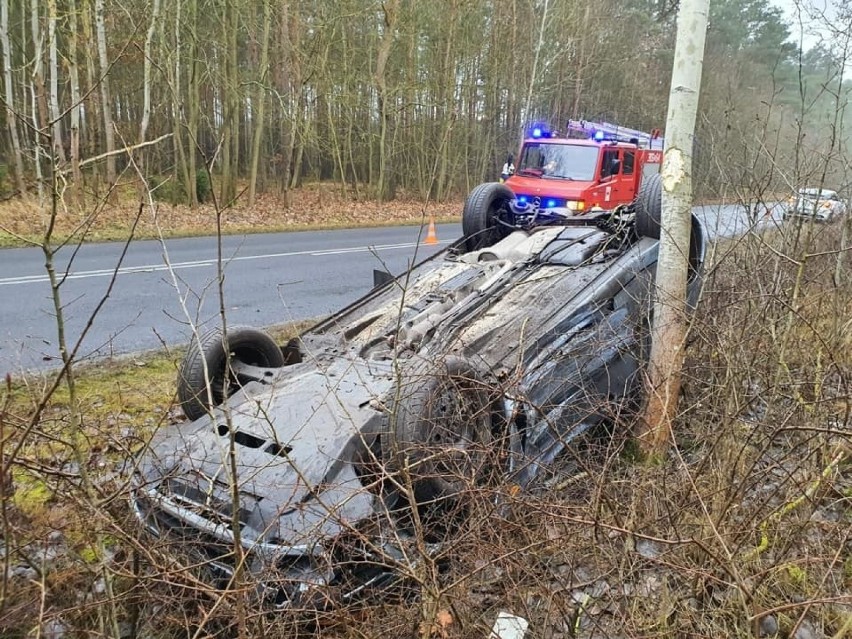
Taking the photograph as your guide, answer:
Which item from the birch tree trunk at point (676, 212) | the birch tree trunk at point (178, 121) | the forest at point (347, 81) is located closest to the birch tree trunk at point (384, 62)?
the forest at point (347, 81)

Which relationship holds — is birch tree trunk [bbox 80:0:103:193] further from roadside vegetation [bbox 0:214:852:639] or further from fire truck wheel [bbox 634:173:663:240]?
roadside vegetation [bbox 0:214:852:639]

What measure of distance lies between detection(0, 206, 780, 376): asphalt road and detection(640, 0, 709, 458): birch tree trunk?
52cm

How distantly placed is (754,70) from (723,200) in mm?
30015

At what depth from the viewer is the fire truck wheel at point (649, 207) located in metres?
4.78

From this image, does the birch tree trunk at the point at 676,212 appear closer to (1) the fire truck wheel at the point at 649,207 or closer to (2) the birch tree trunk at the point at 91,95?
(1) the fire truck wheel at the point at 649,207

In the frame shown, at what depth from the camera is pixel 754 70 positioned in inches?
1161

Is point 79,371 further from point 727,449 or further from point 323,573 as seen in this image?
point 727,449

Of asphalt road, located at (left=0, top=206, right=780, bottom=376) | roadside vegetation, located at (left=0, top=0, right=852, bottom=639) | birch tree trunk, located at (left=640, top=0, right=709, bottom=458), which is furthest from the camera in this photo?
asphalt road, located at (left=0, top=206, right=780, bottom=376)

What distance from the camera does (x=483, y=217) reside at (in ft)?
18.4

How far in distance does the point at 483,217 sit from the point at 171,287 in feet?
15.4

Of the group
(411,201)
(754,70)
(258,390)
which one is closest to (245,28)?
(411,201)

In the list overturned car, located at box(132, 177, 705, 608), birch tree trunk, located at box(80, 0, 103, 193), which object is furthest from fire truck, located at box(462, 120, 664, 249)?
birch tree trunk, located at box(80, 0, 103, 193)

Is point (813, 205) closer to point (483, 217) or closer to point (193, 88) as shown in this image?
point (483, 217)

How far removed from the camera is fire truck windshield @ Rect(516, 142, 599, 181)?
11.7 m
